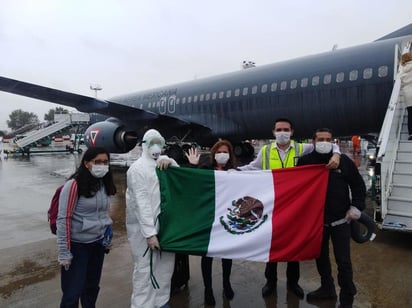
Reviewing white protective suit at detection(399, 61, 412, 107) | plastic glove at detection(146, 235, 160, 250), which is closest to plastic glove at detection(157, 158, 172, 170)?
plastic glove at detection(146, 235, 160, 250)

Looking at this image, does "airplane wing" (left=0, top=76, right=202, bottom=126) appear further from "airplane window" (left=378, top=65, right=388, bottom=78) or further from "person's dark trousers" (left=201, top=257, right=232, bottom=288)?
"person's dark trousers" (left=201, top=257, right=232, bottom=288)

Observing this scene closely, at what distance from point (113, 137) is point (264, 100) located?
6347mm

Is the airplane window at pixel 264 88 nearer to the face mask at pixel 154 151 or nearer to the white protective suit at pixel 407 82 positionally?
the white protective suit at pixel 407 82

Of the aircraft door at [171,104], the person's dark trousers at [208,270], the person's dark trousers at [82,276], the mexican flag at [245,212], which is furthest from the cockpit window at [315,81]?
the person's dark trousers at [82,276]

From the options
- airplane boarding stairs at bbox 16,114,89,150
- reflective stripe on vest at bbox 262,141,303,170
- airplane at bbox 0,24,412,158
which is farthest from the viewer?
airplane boarding stairs at bbox 16,114,89,150

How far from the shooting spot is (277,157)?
145 inches

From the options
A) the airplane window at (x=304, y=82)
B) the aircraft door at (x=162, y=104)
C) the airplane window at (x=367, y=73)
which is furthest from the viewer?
the aircraft door at (x=162, y=104)

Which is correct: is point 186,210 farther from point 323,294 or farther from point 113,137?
point 113,137

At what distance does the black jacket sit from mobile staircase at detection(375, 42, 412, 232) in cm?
177

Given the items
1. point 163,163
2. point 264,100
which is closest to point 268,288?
point 163,163

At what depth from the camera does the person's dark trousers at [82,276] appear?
8.63 feet

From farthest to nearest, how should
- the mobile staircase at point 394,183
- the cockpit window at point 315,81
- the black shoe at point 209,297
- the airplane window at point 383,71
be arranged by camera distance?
the cockpit window at point 315,81, the airplane window at point 383,71, the mobile staircase at point 394,183, the black shoe at point 209,297

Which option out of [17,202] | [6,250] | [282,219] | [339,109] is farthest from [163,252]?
→ [339,109]

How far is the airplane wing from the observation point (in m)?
11.4
